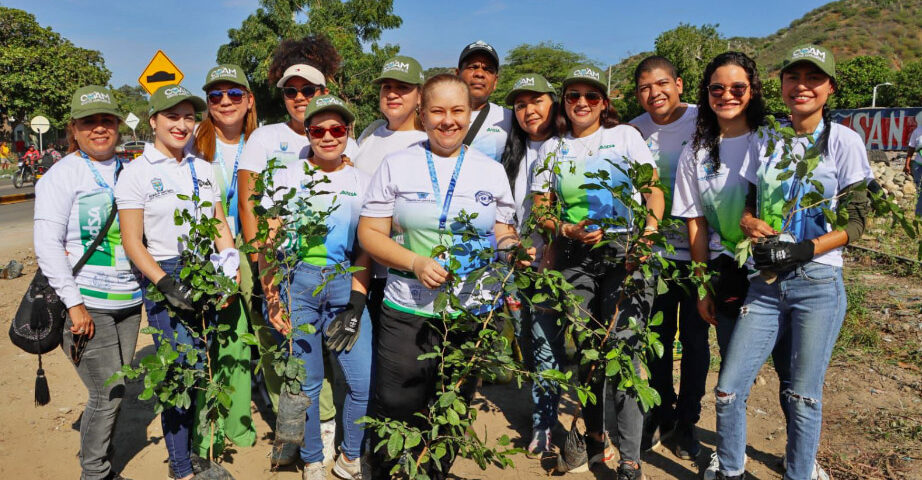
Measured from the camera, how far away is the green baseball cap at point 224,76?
11.7ft

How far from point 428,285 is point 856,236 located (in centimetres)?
184

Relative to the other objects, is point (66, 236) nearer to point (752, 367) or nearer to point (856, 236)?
point (752, 367)

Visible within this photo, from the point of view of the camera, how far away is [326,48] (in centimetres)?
401

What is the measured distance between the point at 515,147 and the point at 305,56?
4.71ft

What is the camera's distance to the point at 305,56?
3.87 m

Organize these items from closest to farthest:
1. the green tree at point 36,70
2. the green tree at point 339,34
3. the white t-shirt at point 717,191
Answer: the white t-shirt at point 717,191 → the green tree at point 339,34 → the green tree at point 36,70

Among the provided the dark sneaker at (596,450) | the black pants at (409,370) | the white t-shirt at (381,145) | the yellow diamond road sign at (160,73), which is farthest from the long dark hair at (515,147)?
the yellow diamond road sign at (160,73)

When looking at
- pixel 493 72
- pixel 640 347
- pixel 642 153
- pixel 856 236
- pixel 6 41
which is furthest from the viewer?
pixel 6 41

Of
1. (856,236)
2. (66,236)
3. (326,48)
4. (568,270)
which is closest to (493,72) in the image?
(326,48)

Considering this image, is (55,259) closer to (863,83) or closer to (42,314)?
(42,314)

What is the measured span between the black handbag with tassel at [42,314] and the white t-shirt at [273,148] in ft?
2.39

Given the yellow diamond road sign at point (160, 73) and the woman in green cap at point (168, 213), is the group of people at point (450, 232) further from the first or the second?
the yellow diamond road sign at point (160, 73)

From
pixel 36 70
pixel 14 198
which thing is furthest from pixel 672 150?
pixel 36 70

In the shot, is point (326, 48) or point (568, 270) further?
point (326, 48)
